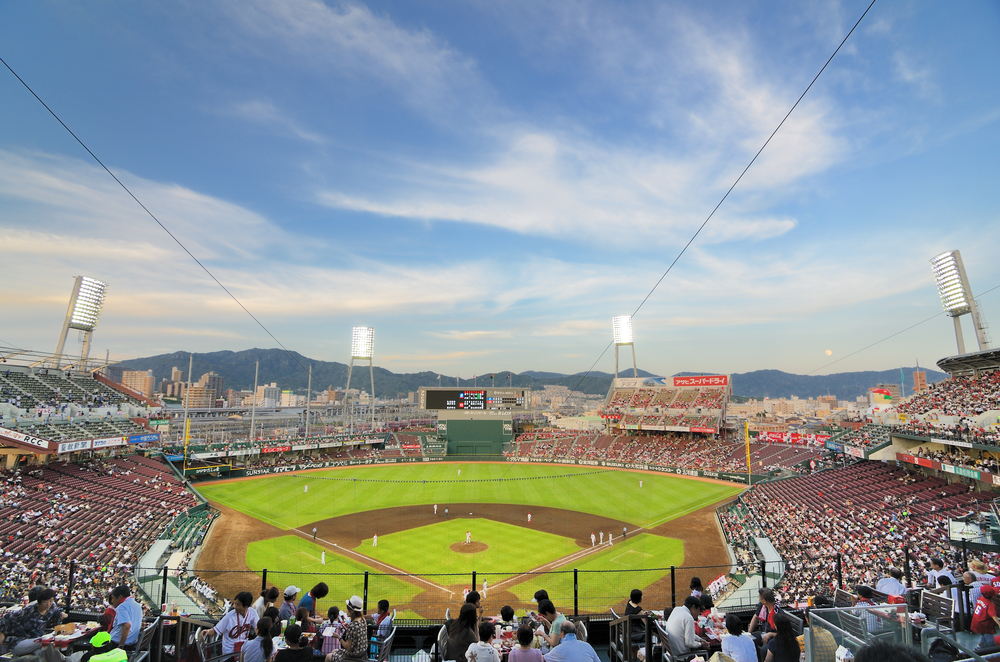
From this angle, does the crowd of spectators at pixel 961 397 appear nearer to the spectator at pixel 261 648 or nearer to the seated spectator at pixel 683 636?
the seated spectator at pixel 683 636

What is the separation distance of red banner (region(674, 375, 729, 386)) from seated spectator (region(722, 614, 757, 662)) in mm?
55247

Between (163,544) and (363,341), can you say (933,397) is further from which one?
(363,341)

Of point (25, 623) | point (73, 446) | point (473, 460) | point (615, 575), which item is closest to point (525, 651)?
point (25, 623)

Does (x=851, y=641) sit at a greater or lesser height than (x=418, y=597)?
greater

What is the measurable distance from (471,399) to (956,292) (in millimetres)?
42734

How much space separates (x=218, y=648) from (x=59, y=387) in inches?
1705

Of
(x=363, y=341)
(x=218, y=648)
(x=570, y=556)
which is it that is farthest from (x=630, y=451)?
(x=218, y=648)

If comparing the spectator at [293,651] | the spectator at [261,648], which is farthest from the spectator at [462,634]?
the spectator at [261,648]

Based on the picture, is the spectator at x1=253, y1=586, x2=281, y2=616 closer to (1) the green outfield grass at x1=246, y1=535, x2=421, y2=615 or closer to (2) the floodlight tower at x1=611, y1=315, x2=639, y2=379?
(1) the green outfield grass at x1=246, y1=535, x2=421, y2=615

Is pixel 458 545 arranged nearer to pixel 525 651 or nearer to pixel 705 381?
pixel 525 651

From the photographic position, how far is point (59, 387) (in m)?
37.1

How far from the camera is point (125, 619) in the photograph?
5.64 meters

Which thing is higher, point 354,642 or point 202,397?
point 202,397

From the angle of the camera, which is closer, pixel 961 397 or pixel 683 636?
pixel 683 636
